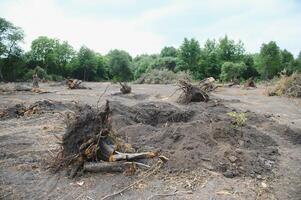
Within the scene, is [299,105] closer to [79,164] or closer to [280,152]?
[280,152]

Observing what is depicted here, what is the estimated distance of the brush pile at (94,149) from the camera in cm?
498

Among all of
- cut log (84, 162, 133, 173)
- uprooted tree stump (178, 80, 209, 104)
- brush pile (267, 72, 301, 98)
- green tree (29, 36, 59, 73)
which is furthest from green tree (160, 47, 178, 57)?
cut log (84, 162, 133, 173)

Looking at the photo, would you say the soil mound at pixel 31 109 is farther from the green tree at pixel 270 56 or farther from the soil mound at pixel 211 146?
the green tree at pixel 270 56

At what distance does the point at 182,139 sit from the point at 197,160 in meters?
0.89

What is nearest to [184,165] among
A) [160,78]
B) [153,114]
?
[153,114]

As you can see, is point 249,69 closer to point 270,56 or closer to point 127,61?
point 270,56

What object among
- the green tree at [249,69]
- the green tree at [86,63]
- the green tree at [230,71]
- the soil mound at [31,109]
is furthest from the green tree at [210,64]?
the soil mound at [31,109]

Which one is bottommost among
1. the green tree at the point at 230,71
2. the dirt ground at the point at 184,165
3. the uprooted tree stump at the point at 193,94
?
the dirt ground at the point at 184,165

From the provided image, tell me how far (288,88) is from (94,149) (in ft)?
40.6

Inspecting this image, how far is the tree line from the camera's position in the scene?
36.9 m

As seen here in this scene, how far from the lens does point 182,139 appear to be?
604 cm

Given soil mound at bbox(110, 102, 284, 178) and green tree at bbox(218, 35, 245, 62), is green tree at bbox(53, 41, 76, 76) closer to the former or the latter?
green tree at bbox(218, 35, 245, 62)

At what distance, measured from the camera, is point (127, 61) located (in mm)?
42062

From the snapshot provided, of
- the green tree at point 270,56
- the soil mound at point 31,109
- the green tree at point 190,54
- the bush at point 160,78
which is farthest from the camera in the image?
the green tree at point 190,54
